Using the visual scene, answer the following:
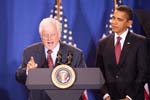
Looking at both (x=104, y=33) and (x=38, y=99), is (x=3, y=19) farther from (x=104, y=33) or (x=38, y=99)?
Answer: (x=38, y=99)

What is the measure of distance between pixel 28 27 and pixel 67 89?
1.79 metres

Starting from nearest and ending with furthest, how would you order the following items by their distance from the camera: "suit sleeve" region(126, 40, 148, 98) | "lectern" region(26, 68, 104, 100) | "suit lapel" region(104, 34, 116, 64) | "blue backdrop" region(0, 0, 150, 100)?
"lectern" region(26, 68, 104, 100), "suit sleeve" region(126, 40, 148, 98), "suit lapel" region(104, 34, 116, 64), "blue backdrop" region(0, 0, 150, 100)

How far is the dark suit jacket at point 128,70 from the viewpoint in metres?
2.88

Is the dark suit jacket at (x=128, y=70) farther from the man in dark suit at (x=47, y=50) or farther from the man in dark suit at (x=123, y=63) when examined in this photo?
the man in dark suit at (x=47, y=50)

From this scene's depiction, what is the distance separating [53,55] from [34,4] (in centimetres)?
127

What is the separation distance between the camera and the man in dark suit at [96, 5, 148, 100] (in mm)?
2885

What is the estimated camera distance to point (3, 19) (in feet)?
11.0

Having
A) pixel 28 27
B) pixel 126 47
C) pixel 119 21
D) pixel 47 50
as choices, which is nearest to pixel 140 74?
pixel 126 47

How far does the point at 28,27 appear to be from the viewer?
3.41 metres

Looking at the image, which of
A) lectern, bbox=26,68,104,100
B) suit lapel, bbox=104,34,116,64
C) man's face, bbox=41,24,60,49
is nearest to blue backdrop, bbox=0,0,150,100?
suit lapel, bbox=104,34,116,64

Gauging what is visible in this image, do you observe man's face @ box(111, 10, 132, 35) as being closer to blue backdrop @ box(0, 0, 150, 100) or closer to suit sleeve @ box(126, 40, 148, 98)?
suit sleeve @ box(126, 40, 148, 98)

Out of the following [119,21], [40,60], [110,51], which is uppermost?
[119,21]

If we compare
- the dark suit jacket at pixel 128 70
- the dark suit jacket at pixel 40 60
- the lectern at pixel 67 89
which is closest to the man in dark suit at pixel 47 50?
the dark suit jacket at pixel 40 60

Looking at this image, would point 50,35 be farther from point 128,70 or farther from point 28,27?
point 28,27
